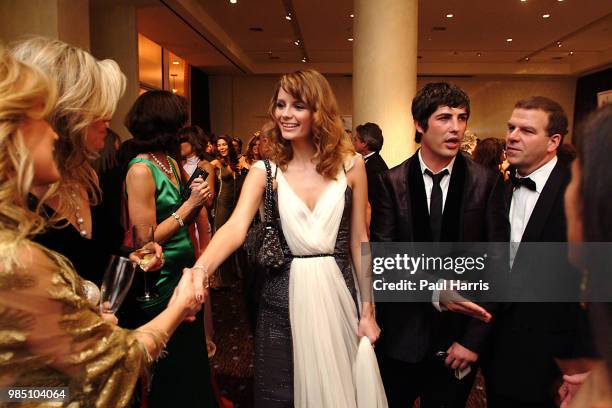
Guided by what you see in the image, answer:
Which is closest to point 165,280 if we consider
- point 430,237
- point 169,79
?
point 430,237

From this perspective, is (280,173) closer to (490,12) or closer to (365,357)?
(365,357)

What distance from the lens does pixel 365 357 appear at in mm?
1827

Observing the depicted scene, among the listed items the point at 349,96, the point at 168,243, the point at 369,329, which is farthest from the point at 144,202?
the point at 349,96

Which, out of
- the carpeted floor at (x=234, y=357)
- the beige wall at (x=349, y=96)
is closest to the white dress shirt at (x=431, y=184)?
the carpeted floor at (x=234, y=357)

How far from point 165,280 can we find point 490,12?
9.67 m

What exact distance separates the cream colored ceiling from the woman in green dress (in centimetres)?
448

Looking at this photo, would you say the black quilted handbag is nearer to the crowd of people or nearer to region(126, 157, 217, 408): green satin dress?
the crowd of people

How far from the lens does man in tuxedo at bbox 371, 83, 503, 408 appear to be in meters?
1.85

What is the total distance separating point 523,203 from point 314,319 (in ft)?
2.89

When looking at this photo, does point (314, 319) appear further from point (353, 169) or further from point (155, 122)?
point (155, 122)

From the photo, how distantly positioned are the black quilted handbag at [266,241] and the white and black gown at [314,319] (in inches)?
1.3

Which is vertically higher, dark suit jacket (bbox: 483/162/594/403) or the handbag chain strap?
the handbag chain strap

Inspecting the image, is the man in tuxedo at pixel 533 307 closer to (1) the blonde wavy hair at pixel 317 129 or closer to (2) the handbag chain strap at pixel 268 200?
(1) the blonde wavy hair at pixel 317 129

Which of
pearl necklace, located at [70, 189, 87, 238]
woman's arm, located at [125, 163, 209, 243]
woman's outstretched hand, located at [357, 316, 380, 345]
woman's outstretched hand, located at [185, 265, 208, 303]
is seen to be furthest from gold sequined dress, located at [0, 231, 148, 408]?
woman's arm, located at [125, 163, 209, 243]
